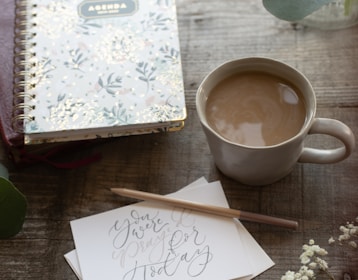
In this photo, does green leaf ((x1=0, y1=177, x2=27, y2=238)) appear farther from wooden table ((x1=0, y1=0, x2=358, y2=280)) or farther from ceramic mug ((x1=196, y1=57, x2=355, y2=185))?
ceramic mug ((x1=196, y1=57, x2=355, y2=185))

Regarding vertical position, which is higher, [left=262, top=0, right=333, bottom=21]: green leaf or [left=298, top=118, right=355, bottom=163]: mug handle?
[left=262, top=0, right=333, bottom=21]: green leaf

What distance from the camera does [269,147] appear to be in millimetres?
720

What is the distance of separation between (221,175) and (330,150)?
15 centimetres

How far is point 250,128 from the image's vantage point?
77cm

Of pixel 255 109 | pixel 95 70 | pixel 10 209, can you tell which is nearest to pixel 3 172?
pixel 10 209

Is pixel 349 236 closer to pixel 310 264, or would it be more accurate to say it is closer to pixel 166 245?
pixel 310 264

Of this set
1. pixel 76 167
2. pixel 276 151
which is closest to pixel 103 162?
pixel 76 167

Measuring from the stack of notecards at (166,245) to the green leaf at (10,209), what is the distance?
76mm

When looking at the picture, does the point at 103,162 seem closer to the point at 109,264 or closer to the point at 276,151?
the point at 109,264

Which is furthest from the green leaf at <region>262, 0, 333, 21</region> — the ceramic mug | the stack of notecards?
the stack of notecards

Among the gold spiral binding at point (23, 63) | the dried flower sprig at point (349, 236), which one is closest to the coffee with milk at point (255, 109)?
the dried flower sprig at point (349, 236)

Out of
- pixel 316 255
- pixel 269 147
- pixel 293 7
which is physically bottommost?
pixel 316 255

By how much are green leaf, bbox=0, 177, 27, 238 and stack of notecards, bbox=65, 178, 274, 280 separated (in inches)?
3.0

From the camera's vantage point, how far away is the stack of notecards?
2.48 feet
